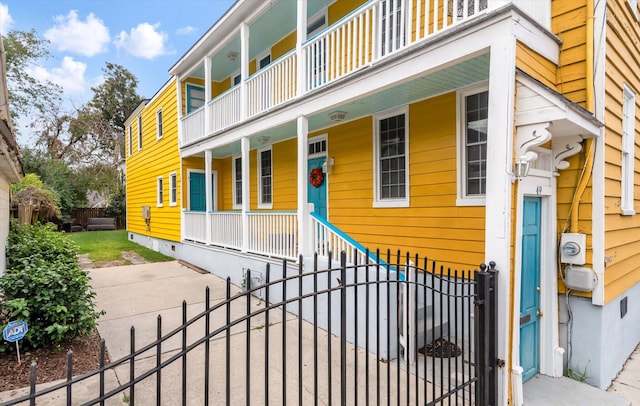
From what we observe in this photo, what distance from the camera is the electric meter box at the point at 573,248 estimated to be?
386 centimetres

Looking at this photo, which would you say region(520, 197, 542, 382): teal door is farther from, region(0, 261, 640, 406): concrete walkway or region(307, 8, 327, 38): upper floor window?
region(307, 8, 327, 38): upper floor window

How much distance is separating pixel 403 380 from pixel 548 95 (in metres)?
3.33

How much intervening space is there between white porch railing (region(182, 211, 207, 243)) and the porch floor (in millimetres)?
8094

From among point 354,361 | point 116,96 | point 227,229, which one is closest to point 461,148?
point 354,361

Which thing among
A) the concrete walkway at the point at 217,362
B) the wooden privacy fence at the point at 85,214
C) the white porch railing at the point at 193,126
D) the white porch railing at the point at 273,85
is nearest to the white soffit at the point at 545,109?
the concrete walkway at the point at 217,362

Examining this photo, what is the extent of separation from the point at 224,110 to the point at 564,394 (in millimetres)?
8655

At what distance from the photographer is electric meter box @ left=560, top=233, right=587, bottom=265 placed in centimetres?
386

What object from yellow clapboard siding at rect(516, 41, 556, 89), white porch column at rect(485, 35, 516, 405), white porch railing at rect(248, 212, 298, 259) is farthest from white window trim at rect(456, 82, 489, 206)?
white porch railing at rect(248, 212, 298, 259)

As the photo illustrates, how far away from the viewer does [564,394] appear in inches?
144

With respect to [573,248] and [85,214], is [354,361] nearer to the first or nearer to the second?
[573,248]

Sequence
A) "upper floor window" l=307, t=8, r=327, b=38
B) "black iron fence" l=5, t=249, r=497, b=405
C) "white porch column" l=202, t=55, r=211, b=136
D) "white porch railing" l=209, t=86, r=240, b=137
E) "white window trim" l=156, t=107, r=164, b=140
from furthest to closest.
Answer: "white window trim" l=156, t=107, r=164, b=140, "white porch column" l=202, t=55, r=211, b=136, "white porch railing" l=209, t=86, r=240, b=137, "upper floor window" l=307, t=8, r=327, b=38, "black iron fence" l=5, t=249, r=497, b=405

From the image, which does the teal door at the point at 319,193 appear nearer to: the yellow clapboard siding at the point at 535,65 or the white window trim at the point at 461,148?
the white window trim at the point at 461,148

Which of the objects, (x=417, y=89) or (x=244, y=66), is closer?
(x=417, y=89)

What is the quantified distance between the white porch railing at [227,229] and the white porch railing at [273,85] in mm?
2541
